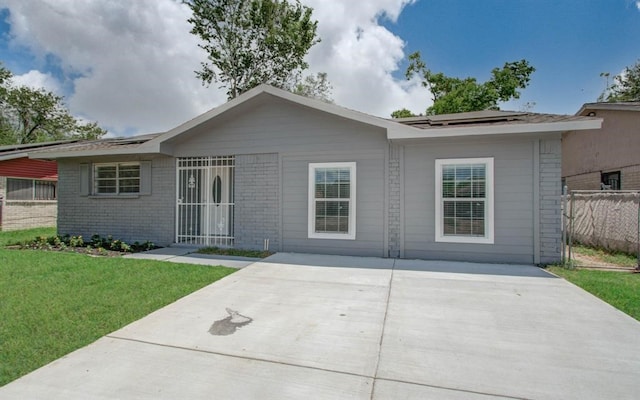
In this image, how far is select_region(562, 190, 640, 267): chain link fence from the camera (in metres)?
7.13

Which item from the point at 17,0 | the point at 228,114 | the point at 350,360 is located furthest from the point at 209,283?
the point at 17,0

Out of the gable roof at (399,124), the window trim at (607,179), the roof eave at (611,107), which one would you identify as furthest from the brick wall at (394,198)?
the window trim at (607,179)

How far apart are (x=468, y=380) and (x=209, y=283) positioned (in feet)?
13.2

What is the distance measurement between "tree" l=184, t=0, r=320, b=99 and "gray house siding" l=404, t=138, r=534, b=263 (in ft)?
56.5

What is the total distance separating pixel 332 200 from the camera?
299 inches

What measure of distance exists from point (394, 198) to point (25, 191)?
15.9 metres

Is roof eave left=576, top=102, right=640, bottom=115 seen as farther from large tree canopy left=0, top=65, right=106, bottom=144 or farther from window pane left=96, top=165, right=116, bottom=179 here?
large tree canopy left=0, top=65, right=106, bottom=144

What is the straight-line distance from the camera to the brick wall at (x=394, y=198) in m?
7.16

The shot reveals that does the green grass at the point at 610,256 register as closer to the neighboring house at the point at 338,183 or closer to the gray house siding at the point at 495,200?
the neighboring house at the point at 338,183

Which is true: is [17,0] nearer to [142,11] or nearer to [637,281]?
[142,11]

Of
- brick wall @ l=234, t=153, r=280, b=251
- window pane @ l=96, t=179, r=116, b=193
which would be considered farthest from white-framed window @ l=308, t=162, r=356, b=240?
window pane @ l=96, t=179, r=116, b=193

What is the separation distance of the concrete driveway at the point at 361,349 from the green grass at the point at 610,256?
3.34m

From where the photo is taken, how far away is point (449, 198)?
6.91 meters

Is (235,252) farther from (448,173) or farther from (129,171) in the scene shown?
(448,173)
